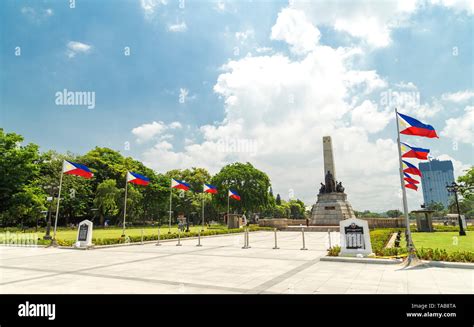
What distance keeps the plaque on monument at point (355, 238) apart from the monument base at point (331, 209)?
89.9 ft

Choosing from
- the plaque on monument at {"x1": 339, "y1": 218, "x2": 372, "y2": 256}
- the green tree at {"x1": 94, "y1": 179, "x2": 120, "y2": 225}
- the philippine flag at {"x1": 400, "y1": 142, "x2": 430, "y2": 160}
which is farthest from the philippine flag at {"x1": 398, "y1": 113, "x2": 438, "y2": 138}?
the green tree at {"x1": 94, "y1": 179, "x2": 120, "y2": 225}

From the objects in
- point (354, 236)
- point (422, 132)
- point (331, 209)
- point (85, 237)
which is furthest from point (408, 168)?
point (331, 209)

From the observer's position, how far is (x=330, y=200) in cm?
3994

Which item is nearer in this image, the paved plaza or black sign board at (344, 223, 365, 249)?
the paved plaza

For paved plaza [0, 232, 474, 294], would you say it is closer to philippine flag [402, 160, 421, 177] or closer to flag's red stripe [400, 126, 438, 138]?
philippine flag [402, 160, 421, 177]

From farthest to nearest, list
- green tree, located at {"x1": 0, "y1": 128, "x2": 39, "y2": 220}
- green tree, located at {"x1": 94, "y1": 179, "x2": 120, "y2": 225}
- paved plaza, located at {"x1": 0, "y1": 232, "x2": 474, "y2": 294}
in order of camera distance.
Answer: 1. green tree, located at {"x1": 94, "y1": 179, "x2": 120, "y2": 225}
2. green tree, located at {"x1": 0, "y1": 128, "x2": 39, "y2": 220}
3. paved plaza, located at {"x1": 0, "y1": 232, "x2": 474, "y2": 294}

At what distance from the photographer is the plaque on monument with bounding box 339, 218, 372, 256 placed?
11938mm

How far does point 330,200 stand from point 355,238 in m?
29.0

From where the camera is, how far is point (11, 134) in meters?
31.8

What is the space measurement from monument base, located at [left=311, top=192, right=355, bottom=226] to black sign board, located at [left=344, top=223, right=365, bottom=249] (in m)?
27.4

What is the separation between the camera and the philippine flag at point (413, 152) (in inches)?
469
